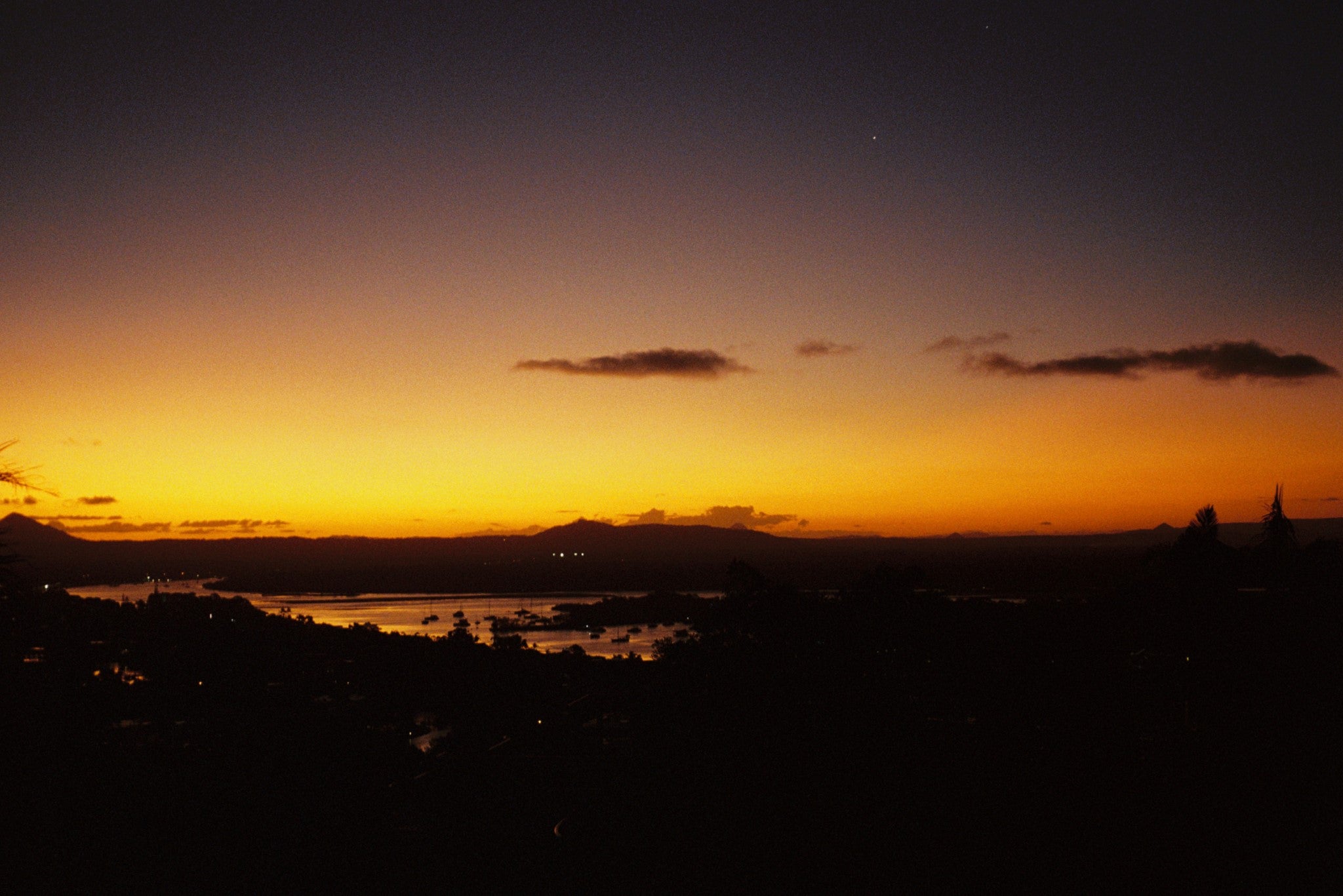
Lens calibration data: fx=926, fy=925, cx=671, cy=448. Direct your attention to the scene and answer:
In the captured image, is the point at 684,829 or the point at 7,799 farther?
the point at 684,829

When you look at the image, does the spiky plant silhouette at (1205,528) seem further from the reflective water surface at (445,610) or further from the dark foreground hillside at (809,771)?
the reflective water surface at (445,610)

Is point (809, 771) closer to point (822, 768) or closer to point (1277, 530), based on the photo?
point (822, 768)

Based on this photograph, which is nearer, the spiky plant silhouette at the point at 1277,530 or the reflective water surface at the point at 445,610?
the spiky plant silhouette at the point at 1277,530

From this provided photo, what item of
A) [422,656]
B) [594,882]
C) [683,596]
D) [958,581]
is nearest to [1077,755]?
[594,882]

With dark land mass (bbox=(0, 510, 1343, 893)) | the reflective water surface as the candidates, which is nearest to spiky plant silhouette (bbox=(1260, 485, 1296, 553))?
dark land mass (bbox=(0, 510, 1343, 893))

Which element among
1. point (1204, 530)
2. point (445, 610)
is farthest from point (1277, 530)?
point (445, 610)

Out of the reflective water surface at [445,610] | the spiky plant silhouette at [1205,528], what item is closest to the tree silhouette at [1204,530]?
the spiky plant silhouette at [1205,528]

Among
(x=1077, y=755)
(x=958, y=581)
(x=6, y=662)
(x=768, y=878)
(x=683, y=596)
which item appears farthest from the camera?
(x=958, y=581)

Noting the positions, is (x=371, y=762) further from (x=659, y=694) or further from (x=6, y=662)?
(x=6, y=662)

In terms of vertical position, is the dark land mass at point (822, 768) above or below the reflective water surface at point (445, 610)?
above
